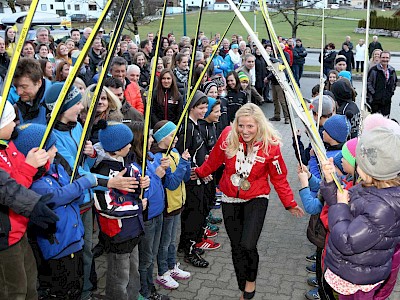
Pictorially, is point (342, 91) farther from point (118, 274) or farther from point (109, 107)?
point (118, 274)

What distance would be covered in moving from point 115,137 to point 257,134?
4.30 ft

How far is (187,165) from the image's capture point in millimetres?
4152

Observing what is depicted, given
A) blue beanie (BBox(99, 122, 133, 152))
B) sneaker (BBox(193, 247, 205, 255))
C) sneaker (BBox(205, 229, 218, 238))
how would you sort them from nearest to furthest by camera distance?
1. blue beanie (BBox(99, 122, 133, 152))
2. sneaker (BBox(193, 247, 205, 255))
3. sneaker (BBox(205, 229, 218, 238))

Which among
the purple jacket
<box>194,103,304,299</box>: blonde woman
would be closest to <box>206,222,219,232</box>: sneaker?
<box>194,103,304,299</box>: blonde woman

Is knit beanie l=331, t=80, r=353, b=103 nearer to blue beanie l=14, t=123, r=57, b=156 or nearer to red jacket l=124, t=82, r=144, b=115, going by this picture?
red jacket l=124, t=82, r=144, b=115

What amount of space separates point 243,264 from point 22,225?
6.65 ft

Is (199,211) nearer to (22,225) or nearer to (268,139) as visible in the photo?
(268,139)

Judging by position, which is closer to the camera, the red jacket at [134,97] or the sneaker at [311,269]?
the sneaker at [311,269]

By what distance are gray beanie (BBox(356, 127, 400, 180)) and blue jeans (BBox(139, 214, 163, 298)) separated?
1.92m

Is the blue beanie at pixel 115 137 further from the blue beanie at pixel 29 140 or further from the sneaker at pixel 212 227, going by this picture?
the sneaker at pixel 212 227

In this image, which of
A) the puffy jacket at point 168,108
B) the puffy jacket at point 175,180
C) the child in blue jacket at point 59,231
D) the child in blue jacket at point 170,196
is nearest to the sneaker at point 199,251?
the child in blue jacket at point 170,196

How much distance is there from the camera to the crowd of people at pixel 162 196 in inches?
102

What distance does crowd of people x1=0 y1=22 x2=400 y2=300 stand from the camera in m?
2.60

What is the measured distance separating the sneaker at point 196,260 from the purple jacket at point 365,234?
220cm
